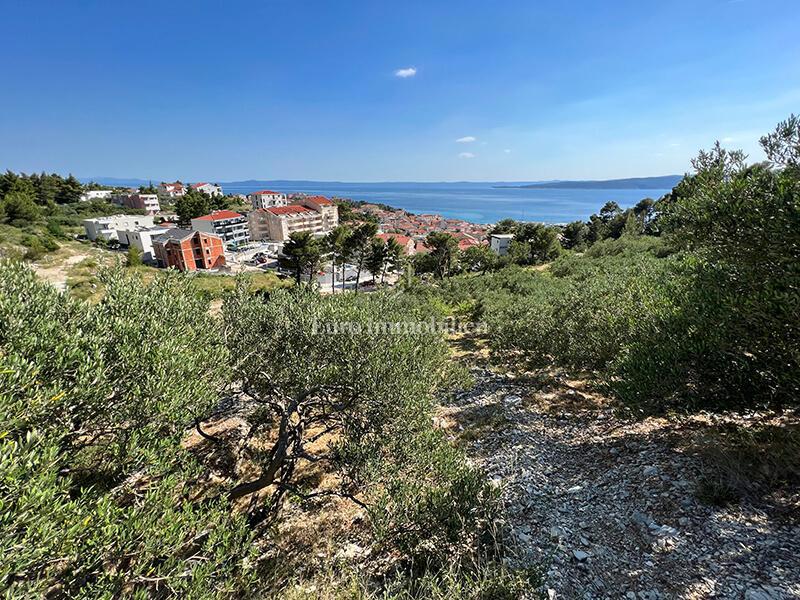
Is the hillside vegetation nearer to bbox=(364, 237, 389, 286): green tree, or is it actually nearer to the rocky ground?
the rocky ground

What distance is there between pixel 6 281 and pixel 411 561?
270 inches

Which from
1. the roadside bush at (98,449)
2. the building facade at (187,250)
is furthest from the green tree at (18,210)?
the roadside bush at (98,449)

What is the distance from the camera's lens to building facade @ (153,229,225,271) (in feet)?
153

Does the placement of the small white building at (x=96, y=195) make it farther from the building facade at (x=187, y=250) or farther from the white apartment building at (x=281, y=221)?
the building facade at (x=187, y=250)

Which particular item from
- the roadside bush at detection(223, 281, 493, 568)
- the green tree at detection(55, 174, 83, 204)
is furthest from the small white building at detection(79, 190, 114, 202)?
the roadside bush at detection(223, 281, 493, 568)

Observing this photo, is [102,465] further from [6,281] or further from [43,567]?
[6,281]

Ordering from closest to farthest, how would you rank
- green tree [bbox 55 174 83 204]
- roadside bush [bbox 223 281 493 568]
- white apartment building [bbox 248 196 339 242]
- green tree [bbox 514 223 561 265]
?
roadside bush [bbox 223 281 493 568], green tree [bbox 514 223 561 265], green tree [bbox 55 174 83 204], white apartment building [bbox 248 196 339 242]

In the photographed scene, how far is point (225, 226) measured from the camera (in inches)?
2667

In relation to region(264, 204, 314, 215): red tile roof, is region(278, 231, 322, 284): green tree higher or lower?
lower

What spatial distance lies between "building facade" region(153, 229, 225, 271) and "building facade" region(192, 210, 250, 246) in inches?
466

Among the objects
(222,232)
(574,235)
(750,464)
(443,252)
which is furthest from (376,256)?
(574,235)

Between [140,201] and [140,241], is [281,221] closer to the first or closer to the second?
[140,241]

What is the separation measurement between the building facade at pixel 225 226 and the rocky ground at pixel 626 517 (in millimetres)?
68314

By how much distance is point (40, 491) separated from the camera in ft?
9.23
